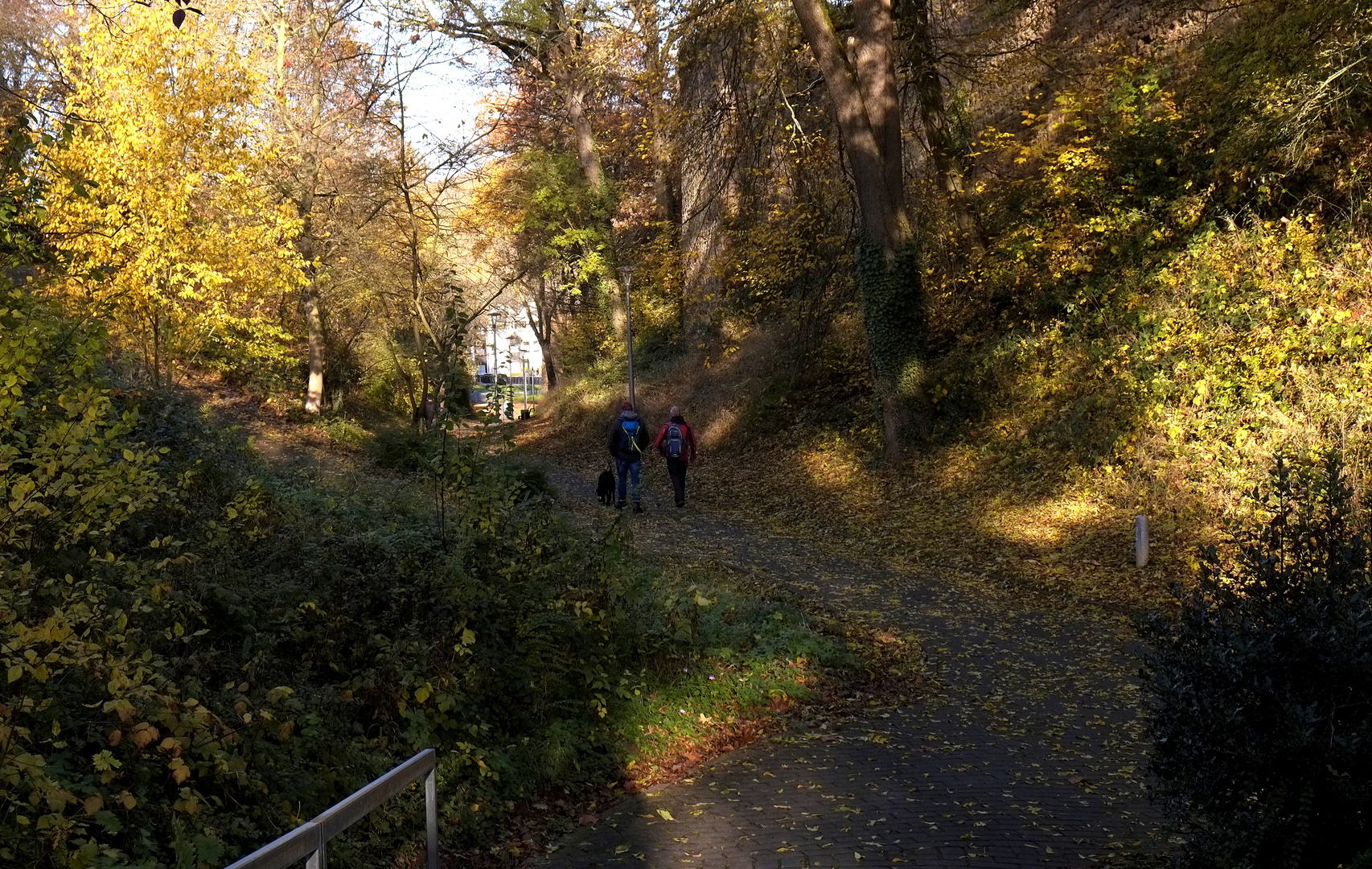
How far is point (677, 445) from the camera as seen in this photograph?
1969cm

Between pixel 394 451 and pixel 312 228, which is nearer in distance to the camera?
pixel 394 451

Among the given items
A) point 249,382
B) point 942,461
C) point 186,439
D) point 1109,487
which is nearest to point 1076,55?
point 942,461

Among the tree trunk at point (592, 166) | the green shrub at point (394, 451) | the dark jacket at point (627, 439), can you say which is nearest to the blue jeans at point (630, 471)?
the dark jacket at point (627, 439)

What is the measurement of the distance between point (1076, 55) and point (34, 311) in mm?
20477

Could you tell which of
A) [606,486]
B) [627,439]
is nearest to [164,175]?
[627,439]

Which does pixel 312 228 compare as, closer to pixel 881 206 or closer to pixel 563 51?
pixel 563 51

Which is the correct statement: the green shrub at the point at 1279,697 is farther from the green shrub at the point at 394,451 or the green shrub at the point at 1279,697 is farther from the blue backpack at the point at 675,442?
the green shrub at the point at 394,451

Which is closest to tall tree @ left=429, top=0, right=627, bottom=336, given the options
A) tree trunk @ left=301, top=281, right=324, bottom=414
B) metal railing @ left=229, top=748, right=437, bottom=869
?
tree trunk @ left=301, top=281, right=324, bottom=414

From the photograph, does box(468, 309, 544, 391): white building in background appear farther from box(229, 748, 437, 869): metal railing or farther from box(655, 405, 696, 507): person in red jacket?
box(229, 748, 437, 869): metal railing

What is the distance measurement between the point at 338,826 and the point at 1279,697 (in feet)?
10.9

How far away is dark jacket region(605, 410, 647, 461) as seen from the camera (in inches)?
755

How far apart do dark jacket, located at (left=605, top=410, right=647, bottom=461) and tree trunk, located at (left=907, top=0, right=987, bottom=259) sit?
23.9 ft

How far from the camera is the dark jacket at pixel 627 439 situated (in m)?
19.2

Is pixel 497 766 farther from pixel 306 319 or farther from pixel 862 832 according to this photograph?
pixel 306 319
